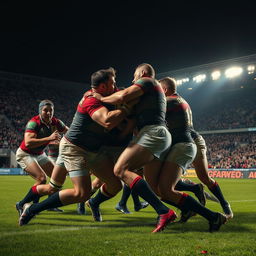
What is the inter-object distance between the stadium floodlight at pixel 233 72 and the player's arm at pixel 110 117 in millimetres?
36476

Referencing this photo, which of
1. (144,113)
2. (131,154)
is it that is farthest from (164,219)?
(144,113)

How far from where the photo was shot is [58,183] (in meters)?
5.82

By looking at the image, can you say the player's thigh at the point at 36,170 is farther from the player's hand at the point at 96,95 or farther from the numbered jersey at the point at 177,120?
the numbered jersey at the point at 177,120

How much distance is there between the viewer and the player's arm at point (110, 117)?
4.68 meters

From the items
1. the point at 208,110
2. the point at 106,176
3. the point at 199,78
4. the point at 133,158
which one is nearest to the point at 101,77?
the point at 133,158

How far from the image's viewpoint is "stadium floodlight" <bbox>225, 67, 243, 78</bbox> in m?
38.7

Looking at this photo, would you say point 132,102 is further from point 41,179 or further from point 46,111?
point 41,179

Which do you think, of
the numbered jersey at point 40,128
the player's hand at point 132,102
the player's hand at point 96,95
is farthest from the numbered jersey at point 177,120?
the numbered jersey at point 40,128

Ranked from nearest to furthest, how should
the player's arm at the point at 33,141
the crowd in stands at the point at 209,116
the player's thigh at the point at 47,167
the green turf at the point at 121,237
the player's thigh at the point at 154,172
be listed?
the green turf at the point at 121,237, the player's thigh at the point at 154,172, the player's arm at the point at 33,141, the player's thigh at the point at 47,167, the crowd in stands at the point at 209,116

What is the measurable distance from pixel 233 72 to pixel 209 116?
7.32m

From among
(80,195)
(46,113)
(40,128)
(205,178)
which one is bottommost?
(80,195)

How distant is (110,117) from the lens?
4680mm

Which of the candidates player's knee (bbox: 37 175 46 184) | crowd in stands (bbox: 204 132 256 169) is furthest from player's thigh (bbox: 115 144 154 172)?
crowd in stands (bbox: 204 132 256 169)

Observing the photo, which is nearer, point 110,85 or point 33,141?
point 110,85
